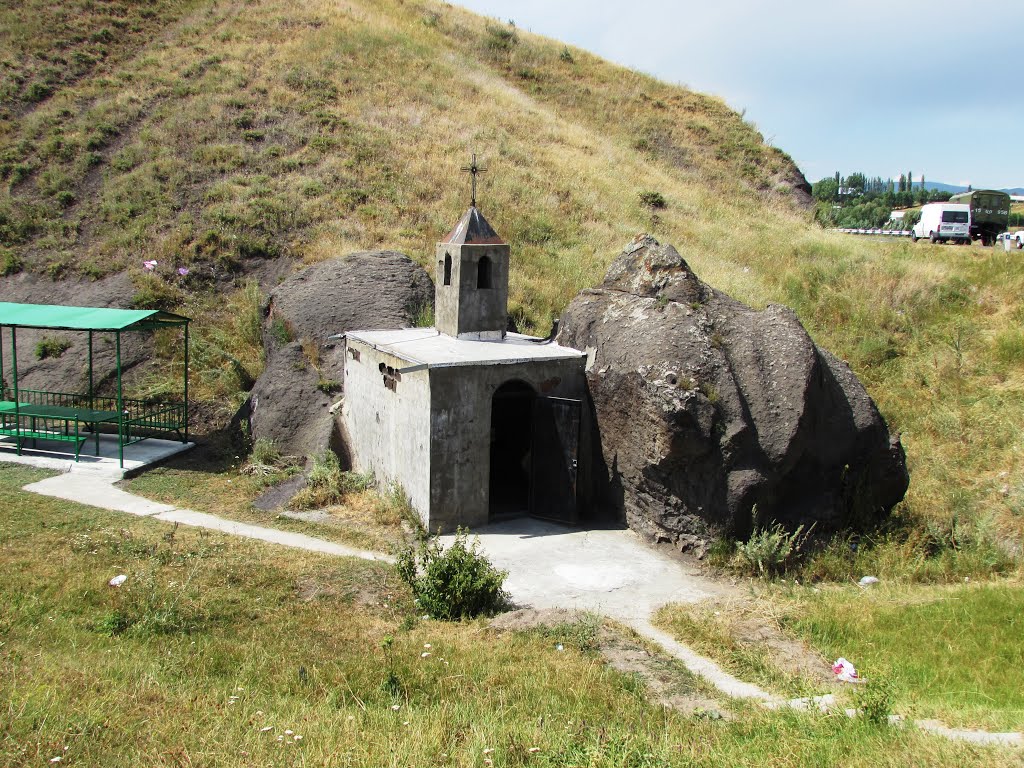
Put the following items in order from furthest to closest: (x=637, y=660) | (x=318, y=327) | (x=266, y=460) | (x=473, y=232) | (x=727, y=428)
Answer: (x=318, y=327) → (x=266, y=460) → (x=473, y=232) → (x=727, y=428) → (x=637, y=660)

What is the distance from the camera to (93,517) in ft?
44.1

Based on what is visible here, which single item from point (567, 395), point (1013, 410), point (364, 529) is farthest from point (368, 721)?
point (1013, 410)

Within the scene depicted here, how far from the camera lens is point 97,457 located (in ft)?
56.9

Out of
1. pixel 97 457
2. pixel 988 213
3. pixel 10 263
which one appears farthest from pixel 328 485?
pixel 988 213

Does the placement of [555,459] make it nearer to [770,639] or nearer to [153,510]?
[770,639]

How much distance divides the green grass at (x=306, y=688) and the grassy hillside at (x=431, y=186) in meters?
6.53

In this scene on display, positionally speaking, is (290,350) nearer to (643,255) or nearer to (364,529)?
(364,529)

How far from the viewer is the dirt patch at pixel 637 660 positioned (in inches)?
294

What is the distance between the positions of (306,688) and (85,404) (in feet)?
52.3

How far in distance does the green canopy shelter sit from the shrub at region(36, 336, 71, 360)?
1342 mm

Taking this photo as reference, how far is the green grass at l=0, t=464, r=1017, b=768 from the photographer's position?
5867 millimetres

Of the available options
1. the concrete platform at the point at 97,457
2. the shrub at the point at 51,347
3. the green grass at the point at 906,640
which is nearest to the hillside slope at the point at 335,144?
the shrub at the point at 51,347

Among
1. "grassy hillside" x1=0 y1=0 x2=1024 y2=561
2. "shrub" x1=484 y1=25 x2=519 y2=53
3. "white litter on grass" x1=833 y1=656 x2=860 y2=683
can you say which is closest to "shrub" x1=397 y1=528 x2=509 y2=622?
"white litter on grass" x1=833 y1=656 x2=860 y2=683

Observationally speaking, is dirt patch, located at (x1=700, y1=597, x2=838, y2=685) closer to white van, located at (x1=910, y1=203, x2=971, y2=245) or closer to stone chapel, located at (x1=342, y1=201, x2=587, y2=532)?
stone chapel, located at (x1=342, y1=201, x2=587, y2=532)
